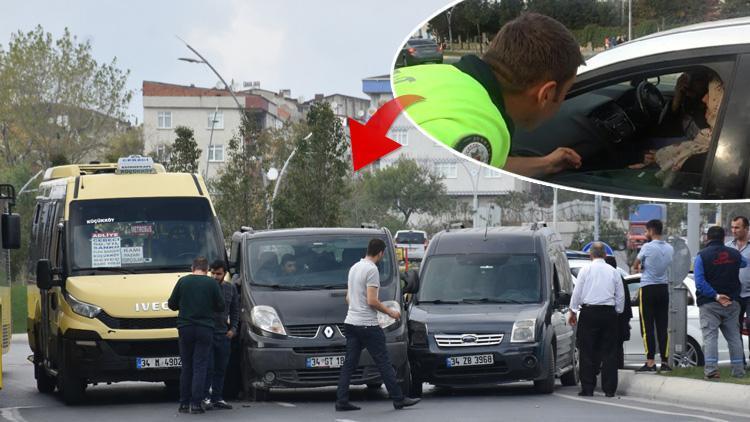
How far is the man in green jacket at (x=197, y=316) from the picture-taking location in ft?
44.9

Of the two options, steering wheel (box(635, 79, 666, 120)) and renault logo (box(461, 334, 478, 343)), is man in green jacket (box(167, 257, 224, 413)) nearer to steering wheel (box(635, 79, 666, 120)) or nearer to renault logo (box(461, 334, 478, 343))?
renault logo (box(461, 334, 478, 343))

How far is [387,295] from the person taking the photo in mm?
15336

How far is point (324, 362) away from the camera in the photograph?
15.0m

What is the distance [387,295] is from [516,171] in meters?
11.2

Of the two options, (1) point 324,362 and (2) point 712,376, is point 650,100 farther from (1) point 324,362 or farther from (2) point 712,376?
(1) point 324,362

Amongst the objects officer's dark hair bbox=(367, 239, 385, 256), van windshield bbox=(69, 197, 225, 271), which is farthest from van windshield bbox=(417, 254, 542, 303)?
officer's dark hair bbox=(367, 239, 385, 256)

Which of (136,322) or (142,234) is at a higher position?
(142,234)

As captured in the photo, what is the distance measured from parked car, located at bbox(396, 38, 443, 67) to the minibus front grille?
11241mm

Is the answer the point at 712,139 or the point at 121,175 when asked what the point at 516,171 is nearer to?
the point at 712,139

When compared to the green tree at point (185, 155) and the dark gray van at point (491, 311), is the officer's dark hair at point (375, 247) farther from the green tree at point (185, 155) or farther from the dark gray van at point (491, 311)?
the green tree at point (185, 155)

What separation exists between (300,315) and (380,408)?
Answer: 1.56 m

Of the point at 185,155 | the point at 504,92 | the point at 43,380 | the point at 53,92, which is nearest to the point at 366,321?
the point at 43,380

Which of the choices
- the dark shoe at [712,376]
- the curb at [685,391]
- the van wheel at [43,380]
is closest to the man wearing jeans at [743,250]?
the dark shoe at [712,376]
